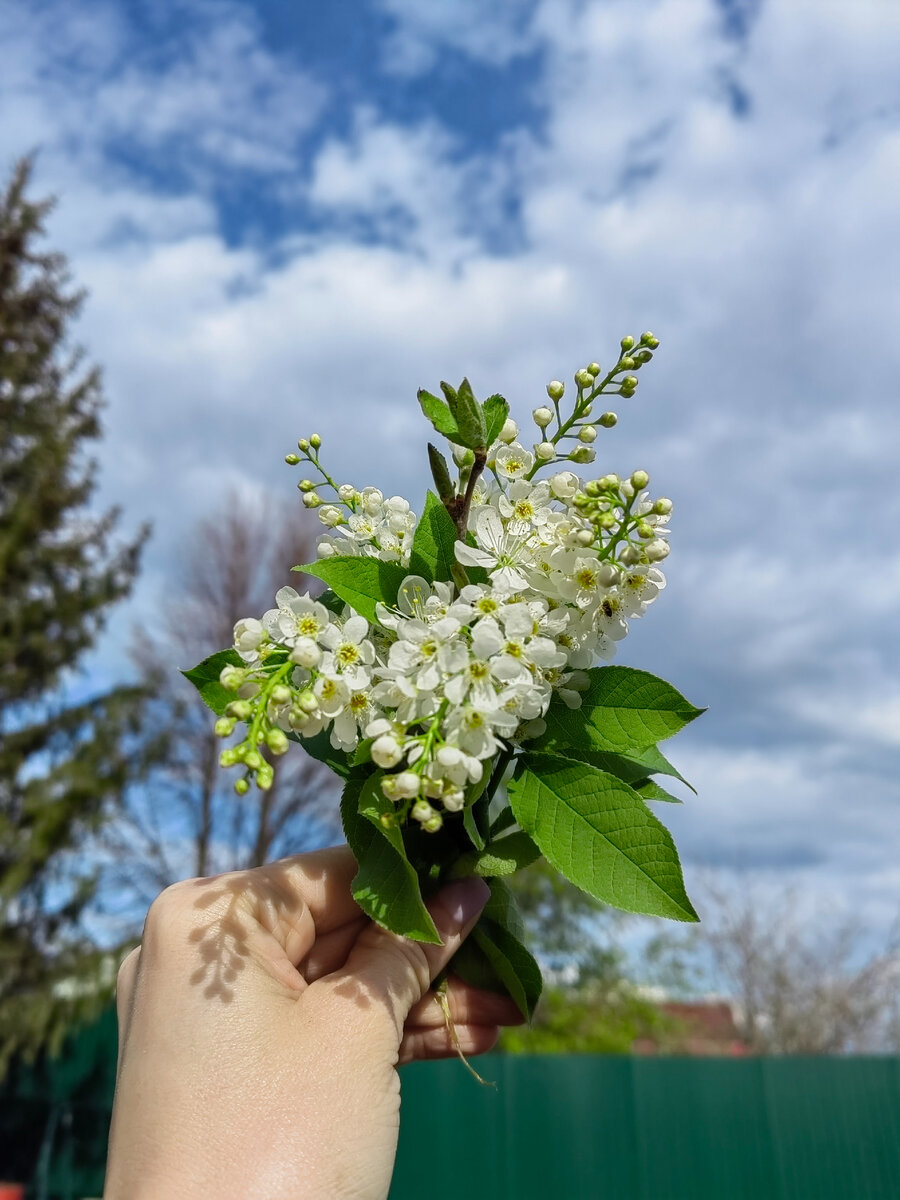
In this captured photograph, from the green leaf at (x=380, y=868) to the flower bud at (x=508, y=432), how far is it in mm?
688

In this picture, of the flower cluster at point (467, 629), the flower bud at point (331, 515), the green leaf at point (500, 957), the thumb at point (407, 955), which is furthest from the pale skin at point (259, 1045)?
the flower bud at point (331, 515)

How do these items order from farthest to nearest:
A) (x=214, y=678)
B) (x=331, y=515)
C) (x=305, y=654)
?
(x=331, y=515) < (x=214, y=678) < (x=305, y=654)

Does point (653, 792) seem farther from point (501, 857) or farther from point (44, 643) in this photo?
point (44, 643)

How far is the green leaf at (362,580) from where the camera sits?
5.38 ft

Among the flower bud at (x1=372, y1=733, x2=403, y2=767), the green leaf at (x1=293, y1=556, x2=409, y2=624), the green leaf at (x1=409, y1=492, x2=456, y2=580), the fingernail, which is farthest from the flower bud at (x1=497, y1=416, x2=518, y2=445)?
the fingernail

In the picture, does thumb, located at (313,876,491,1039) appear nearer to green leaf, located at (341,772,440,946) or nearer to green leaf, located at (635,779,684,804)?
green leaf, located at (341,772,440,946)

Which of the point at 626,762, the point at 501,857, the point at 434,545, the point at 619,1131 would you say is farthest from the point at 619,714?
the point at 619,1131

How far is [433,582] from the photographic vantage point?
5.73ft

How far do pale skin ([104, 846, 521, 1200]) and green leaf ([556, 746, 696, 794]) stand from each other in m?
0.35

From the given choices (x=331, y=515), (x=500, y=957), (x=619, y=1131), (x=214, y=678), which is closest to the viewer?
(x=214, y=678)

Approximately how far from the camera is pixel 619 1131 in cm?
1012

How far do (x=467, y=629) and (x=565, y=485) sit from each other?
1.07 feet

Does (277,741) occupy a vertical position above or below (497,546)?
below

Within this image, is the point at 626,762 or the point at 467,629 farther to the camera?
the point at 626,762
